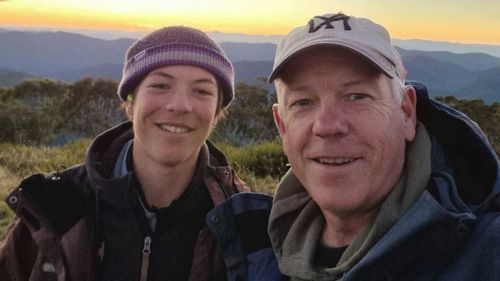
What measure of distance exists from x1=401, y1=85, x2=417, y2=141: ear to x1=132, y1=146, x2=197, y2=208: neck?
1.22 m

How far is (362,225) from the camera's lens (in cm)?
207

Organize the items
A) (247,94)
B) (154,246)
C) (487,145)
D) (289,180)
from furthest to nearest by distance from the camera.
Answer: (247,94), (154,246), (289,180), (487,145)

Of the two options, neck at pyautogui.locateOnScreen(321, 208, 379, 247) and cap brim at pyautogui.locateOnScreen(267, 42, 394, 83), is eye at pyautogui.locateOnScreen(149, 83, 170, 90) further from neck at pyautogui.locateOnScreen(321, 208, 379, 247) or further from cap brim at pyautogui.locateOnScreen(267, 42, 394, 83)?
neck at pyautogui.locateOnScreen(321, 208, 379, 247)

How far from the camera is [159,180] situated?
2.88 meters

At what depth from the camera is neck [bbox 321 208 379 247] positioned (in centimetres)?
205

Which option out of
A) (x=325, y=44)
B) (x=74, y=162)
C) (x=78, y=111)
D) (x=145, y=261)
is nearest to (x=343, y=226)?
(x=325, y=44)

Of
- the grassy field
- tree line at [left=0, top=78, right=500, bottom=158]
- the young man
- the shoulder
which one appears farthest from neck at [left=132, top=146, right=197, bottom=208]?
tree line at [left=0, top=78, right=500, bottom=158]

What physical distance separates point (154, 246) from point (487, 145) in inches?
58.6

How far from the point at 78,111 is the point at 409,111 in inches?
1092

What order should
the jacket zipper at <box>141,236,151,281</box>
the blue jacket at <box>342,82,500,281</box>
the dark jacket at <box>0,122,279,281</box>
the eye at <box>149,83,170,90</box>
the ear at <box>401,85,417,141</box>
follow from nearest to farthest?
the blue jacket at <box>342,82,500,281</box> → the ear at <box>401,85,417,141</box> → the dark jacket at <box>0,122,279,281</box> → the jacket zipper at <box>141,236,151,281</box> → the eye at <box>149,83,170,90</box>

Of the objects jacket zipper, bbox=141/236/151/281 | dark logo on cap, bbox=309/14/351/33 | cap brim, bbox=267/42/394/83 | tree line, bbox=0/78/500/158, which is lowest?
tree line, bbox=0/78/500/158

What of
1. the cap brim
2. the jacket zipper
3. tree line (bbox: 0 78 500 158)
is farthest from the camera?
tree line (bbox: 0 78 500 158)

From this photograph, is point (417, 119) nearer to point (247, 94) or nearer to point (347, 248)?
point (347, 248)

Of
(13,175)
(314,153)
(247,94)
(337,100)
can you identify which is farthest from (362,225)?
(247,94)
